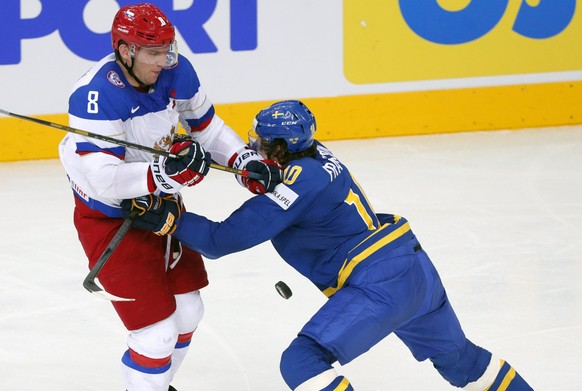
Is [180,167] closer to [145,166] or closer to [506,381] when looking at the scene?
[145,166]

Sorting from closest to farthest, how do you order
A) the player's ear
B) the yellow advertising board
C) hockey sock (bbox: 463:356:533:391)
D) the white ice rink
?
the player's ear < hockey sock (bbox: 463:356:533:391) < the white ice rink < the yellow advertising board

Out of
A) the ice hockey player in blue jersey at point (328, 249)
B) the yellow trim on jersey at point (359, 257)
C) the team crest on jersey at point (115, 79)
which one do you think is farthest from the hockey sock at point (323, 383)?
the team crest on jersey at point (115, 79)

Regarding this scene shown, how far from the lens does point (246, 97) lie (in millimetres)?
7023

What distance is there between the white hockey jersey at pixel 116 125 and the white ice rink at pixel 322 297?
1008 millimetres

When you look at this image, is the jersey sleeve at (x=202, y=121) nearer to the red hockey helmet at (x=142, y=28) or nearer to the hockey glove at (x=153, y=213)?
the red hockey helmet at (x=142, y=28)

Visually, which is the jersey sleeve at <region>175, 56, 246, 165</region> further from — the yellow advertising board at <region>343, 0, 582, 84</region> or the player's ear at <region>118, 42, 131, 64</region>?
the yellow advertising board at <region>343, 0, 582, 84</region>

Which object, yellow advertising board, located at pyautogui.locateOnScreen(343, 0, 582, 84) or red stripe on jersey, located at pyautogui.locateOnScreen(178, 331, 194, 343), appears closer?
red stripe on jersey, located at pyautogui.locateOnScreen(178, 331, 194, 343)

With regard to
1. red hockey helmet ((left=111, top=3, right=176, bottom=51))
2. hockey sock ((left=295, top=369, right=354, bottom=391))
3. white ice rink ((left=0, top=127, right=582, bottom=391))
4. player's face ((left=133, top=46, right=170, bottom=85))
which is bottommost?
white ice rink ((left=0, top=127, right=582, bottom=391))

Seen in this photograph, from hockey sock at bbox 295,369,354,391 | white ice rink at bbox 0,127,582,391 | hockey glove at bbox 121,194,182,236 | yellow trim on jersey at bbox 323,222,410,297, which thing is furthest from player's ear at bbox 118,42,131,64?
white ice rink at bbox 0,127,582,391

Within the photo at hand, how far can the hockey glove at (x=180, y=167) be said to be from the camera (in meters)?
3.14

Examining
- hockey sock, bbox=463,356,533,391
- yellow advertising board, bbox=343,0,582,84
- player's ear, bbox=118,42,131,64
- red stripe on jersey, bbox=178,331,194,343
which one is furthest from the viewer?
yellow advertising board, bbox=343,0,582,84

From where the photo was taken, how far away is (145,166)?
10.5ft

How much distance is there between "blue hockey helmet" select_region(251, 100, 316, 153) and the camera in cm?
329

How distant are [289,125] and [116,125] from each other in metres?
0.48
